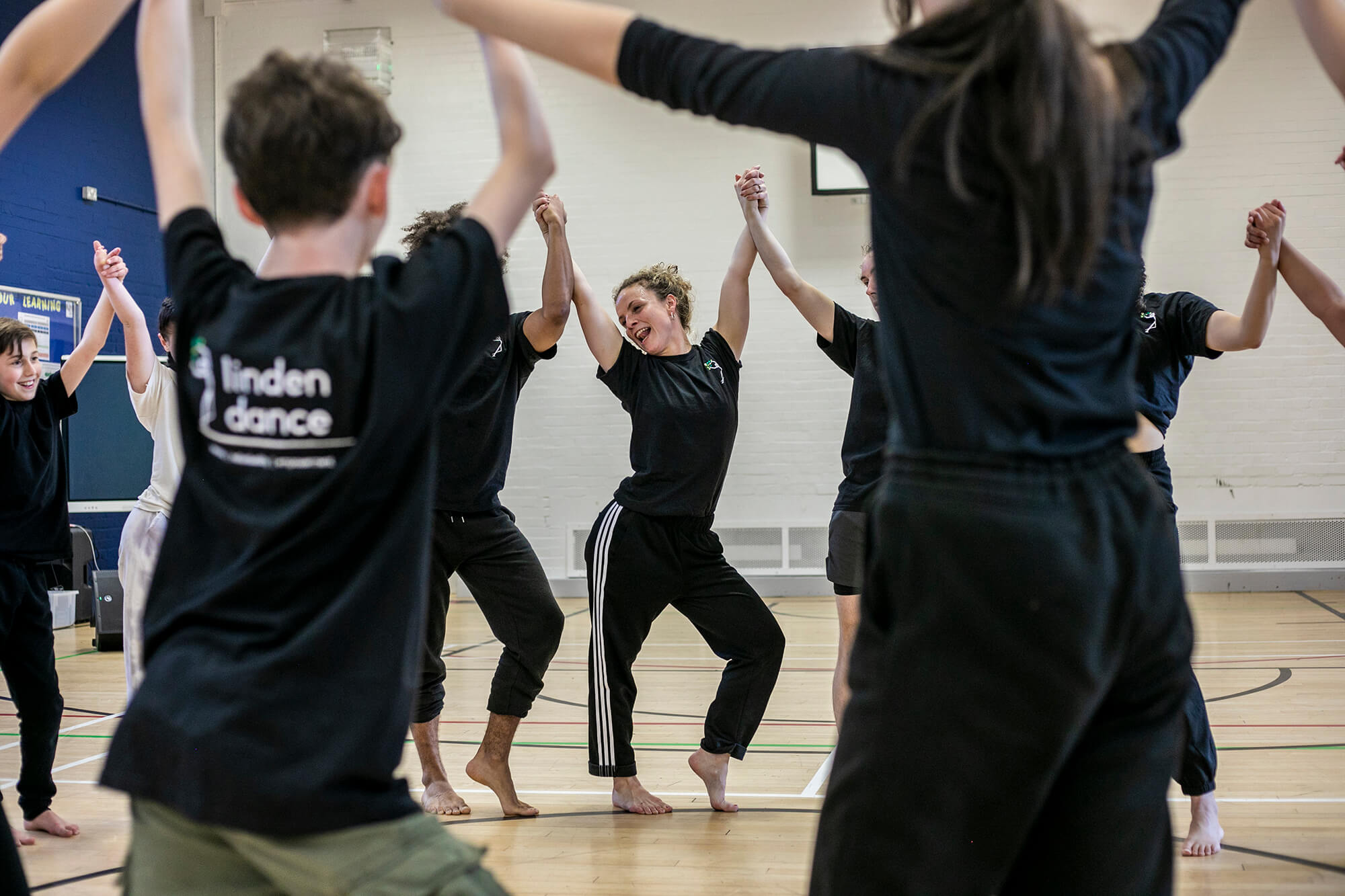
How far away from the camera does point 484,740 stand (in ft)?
12.5

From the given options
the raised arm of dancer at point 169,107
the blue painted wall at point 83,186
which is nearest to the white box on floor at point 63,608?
the blue painted wall at point 83,186

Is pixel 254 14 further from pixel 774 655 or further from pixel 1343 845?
pixel 1343 845

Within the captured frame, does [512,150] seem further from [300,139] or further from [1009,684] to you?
[1009,684]

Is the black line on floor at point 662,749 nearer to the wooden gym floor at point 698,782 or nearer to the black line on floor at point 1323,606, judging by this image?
the wooden gym floor at point 698,782

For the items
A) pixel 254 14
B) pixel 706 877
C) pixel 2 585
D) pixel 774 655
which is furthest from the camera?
pixel 254 14

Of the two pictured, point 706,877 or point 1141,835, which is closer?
point 1141,835

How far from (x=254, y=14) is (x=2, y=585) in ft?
29.4

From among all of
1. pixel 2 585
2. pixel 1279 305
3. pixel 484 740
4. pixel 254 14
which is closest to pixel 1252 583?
pixel 1279 305

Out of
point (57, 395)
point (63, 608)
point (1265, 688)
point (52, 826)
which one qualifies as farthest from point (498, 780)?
point (63, 608)

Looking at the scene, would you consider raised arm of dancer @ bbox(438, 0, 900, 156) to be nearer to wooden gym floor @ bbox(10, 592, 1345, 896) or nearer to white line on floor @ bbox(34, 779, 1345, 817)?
wooden gym floor @ bbox(10, 592, 1345, 896)

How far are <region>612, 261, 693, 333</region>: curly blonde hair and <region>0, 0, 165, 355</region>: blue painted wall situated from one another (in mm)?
6641

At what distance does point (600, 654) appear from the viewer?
381cm

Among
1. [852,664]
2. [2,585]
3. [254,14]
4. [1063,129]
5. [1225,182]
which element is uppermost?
[254,14]

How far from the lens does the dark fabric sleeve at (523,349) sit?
3.96 m
